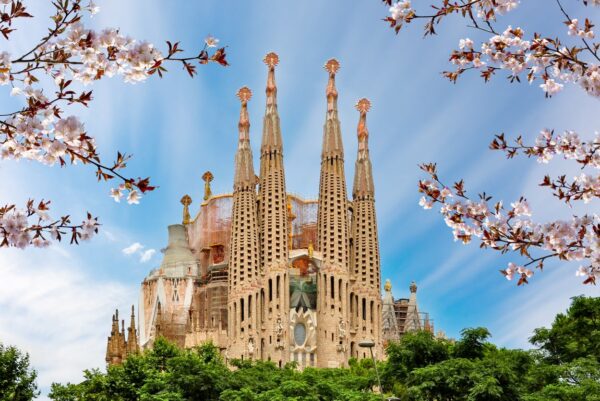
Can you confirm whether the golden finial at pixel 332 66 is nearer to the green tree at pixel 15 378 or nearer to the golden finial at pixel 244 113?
the golden finial at pixel 244 113

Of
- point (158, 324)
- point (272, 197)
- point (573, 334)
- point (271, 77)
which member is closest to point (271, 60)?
point (271, 77)

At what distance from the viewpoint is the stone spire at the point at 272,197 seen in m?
65.4

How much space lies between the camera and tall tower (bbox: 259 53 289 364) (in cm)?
6378

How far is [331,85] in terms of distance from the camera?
2840 inches

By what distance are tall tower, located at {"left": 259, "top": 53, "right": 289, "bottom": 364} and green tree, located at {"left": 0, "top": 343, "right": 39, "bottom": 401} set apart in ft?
82.8

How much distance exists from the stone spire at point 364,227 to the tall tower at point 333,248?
1362 mm

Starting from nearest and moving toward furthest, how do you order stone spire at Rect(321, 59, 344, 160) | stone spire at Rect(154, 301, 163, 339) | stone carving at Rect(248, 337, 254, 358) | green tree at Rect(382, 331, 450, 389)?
green tree at Rect(382, 331, 450, 389) < stone carving at Rect(248, 337, 254, 358) < stone spire at Rect(154, 301, 163, 339) < stone spire at Rect(321, 59, 344, 160)

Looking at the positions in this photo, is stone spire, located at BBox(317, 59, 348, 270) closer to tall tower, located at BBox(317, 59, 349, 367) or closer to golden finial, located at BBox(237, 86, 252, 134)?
tall tower, located at BBox(317, 59, 349, 367)

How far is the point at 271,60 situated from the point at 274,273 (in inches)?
722

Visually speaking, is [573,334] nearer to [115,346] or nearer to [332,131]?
[332,131]

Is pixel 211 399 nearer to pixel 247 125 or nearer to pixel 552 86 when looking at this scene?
pixel 552 86

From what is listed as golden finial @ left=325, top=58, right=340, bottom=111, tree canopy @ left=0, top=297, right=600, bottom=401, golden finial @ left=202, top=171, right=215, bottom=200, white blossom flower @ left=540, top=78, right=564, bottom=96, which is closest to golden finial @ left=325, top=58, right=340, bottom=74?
golden finial @ left=325, top=58, right=340, bottom=111

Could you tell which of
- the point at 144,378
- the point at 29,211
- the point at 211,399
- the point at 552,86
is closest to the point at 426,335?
the point at 211,399

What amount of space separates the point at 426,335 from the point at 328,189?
32.3 meters
